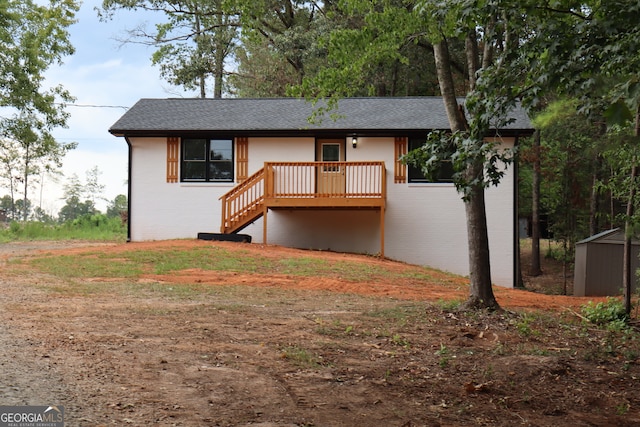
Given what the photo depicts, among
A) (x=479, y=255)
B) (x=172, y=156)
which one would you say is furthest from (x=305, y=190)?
(x=479, y=255)

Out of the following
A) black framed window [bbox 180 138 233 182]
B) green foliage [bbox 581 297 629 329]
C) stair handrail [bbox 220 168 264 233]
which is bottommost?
green foliage [bbox 581 297 629 329]

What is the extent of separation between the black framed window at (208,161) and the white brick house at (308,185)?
1.2 inches

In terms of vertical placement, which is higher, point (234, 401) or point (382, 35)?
point (382, 35)

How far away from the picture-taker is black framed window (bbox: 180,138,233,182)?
2070 cm

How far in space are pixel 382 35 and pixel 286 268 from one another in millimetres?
6291

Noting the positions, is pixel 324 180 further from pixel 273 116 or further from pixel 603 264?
pixel 603 264

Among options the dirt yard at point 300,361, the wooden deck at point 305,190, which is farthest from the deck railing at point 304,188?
the dirt yard at point 300,361

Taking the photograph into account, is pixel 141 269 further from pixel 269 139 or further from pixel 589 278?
pixel 589 278

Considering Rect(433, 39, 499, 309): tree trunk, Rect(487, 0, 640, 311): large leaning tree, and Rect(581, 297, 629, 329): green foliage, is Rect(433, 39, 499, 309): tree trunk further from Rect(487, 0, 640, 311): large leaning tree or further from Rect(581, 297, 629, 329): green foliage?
Rect(487, 0, 640, 311): large leaning tree


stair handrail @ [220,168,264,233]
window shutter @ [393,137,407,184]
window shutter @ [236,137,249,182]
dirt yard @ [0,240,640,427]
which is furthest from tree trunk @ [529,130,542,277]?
dirt yard @ [0,240,640,427]

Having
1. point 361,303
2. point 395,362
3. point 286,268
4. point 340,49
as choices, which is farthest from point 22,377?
point 286,268

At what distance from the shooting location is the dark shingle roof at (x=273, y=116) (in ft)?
65.7

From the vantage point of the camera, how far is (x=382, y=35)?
9836 millimetres

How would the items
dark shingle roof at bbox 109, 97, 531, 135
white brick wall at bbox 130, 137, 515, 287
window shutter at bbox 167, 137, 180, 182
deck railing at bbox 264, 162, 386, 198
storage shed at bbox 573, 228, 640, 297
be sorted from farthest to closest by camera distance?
window shutter at bbox 167, 137, 180, 182 < dark shingle roof at bbox 109, 97, 531, 135 < white brick wall at bbox 130, 137, 515, 287 < deck railing at bbox 264, 162, 386, 198 < storage shed at bbox 573, 228, 640, 297
